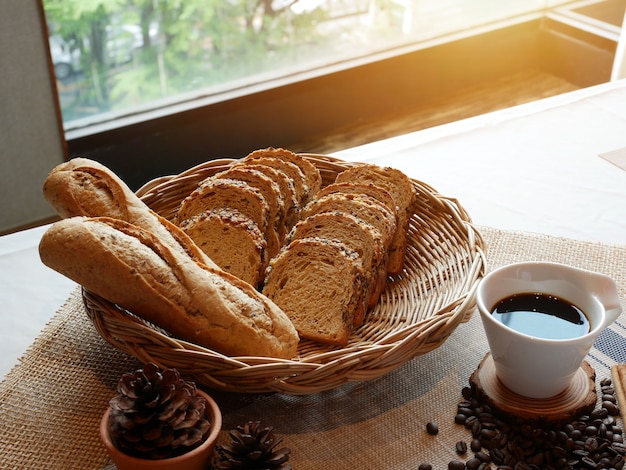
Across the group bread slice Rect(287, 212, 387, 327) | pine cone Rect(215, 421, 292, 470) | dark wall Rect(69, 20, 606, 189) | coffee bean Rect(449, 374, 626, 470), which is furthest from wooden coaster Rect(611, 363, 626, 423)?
dark wall Rect(69, 20, 606, 189)

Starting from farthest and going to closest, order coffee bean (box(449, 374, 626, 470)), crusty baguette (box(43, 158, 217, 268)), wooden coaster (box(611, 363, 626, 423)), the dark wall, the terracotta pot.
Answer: the dark wall
crusty baguette (box(43, 158, 217, 268))
wooden coaster (box(611, 363, 626, 423))
coffee bean (box(449, 374, 626, 470))
the terracotta pot

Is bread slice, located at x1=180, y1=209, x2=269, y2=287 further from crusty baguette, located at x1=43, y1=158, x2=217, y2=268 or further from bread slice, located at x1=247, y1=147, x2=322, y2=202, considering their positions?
bread slice, located at x1=247, y1=147, x2=322, y2=202

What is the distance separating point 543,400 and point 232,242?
666mm

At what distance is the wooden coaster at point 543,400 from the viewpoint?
1100 mm

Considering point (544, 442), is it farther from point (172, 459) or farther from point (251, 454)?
point (172, 459)

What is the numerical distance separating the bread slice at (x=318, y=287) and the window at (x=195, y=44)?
2023mm

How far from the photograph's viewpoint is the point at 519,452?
1054 mm

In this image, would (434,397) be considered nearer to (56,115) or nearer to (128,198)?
(128,198)

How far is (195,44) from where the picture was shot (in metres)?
3.37

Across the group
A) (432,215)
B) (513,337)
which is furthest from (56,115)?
(513,337)

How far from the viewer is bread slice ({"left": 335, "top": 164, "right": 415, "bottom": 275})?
1.50m

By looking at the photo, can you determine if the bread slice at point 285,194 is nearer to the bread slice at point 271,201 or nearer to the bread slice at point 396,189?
the bread slice at point 271,201

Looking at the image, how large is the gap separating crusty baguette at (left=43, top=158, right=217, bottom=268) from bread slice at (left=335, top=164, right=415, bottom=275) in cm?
40

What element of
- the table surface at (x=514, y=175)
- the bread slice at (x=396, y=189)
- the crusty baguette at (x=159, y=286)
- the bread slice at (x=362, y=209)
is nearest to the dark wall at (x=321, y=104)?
the table surface at (x=514, y=175)
